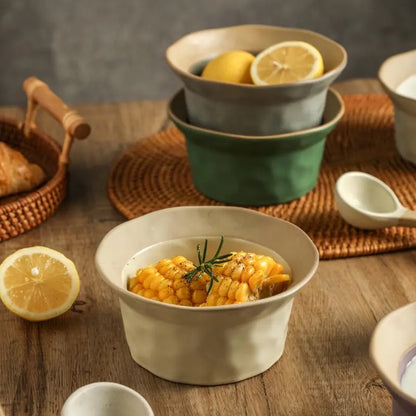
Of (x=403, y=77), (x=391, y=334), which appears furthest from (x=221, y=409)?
(x=403, y=77)

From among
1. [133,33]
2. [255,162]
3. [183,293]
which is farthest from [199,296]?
[133,33]

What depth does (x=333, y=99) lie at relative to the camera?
4.48 ft

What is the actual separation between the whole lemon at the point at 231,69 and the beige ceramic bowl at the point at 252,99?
Result: 4cm

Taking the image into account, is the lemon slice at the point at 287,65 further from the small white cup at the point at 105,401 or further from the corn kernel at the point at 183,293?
the small white cup at the point at 105,401

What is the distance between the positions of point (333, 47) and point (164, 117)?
1.44 feet

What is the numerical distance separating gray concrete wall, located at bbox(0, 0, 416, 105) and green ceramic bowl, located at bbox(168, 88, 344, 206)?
3.27ft

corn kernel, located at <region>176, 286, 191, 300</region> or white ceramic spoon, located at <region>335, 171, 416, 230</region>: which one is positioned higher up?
corn kernel, located at <region>176, 286, 191, 300</region>

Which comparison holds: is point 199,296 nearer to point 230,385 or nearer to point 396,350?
point 230,385

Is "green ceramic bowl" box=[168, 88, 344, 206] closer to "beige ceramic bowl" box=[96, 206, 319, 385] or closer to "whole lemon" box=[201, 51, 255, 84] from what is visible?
"whole lemon" box=[201, 51, 255, 84]

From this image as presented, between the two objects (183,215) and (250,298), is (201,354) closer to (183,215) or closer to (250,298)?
(250,298)

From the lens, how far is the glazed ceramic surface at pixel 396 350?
27.8 inches

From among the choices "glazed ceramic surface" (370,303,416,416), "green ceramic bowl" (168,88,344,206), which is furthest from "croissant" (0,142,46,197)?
"glazed ceramic surface" (370,303,416,416)

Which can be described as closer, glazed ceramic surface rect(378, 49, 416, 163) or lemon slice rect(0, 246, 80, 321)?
lemon slice rect(0, 246, 80, 321)

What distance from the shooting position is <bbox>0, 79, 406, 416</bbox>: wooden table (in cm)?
88
